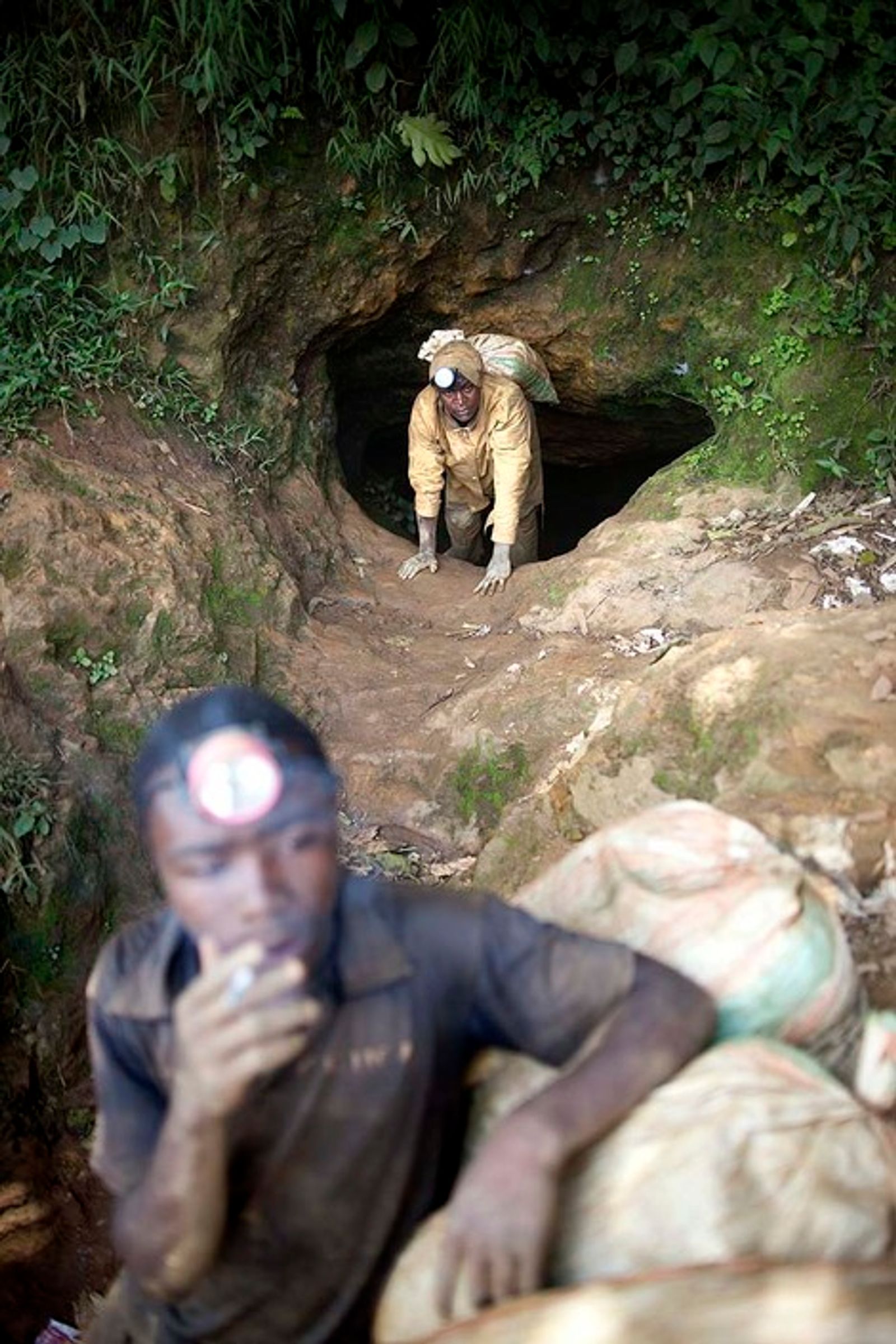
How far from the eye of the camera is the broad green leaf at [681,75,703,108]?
5297 millimetres

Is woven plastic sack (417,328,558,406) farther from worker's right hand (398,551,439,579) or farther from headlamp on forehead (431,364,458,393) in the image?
worker's right hand (398,551,439,579)

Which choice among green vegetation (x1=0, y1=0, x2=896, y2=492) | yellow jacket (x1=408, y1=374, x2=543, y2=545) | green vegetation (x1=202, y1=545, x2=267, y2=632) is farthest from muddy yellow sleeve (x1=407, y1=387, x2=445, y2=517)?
green vegetation (x1=202, y1=545, x2=267, y2=632)

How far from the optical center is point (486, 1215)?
1.48 m

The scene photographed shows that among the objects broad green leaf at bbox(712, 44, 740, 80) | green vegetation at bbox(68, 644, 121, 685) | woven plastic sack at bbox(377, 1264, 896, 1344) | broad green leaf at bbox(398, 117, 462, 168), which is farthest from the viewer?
broad green leaf at bbox(398, 117, 462, 168)

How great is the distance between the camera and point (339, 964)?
158cm

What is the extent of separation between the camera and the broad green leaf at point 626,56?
5262mm

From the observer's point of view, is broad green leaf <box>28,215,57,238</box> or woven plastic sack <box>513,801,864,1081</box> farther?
broad green leaf <box>28,215,57,238</box>

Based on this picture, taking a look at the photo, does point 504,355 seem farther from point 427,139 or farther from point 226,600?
point 226,600

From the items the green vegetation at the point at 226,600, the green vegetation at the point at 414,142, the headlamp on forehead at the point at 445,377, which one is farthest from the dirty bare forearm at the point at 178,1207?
the headlamp on forehead at the point at 445,377

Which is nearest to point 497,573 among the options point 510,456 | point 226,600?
point 510,456

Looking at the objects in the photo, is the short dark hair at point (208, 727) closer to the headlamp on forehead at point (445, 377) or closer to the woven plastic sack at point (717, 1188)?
the woven plastic sack at point (717, 1188)

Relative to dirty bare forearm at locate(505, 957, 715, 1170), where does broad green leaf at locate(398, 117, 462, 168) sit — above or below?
above

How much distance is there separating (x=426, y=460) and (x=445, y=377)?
2.94 feet

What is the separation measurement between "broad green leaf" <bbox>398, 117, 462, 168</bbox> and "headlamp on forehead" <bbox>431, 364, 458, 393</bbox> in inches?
40.1
